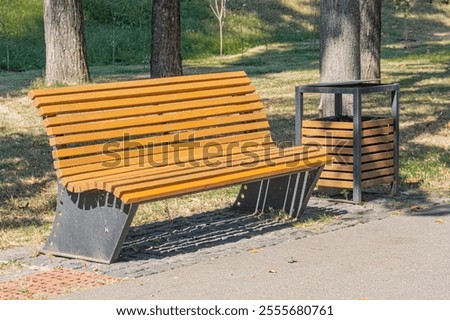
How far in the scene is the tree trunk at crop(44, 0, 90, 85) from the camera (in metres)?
16.6

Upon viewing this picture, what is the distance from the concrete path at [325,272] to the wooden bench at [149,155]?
503mm

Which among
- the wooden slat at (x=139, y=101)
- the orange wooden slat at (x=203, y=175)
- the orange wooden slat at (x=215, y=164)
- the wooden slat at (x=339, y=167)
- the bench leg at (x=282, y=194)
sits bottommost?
the bench leg at (x=282, y=194)

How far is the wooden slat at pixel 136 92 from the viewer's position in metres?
6.68

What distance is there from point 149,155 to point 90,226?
0.78 meters

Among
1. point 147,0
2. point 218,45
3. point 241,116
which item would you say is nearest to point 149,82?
point 241,116

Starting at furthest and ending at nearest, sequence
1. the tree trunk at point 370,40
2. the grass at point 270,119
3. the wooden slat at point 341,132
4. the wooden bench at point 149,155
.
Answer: the tree trunk at point 370,40, the grass at point 270,119, the wooden slat at point 341,132, the wooden bench at point 149,155

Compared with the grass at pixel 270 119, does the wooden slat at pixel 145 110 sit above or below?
above

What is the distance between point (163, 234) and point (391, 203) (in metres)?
1.99

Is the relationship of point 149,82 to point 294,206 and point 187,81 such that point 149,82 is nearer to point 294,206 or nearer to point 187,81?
point 187,81

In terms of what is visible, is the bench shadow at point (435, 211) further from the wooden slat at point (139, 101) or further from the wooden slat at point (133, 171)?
the wooden slat at point (139, 101)

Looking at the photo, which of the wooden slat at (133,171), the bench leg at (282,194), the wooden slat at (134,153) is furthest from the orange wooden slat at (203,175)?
the wooden slat at (134,153)

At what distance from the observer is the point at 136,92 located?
285 inches

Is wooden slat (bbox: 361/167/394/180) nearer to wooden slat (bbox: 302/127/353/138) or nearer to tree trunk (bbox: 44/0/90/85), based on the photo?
wooden slat (bbox: 302/127/353/138)

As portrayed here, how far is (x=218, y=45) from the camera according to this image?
2973 centimetres
